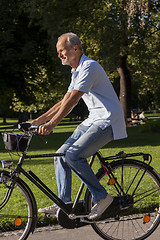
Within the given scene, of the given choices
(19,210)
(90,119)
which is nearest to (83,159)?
(90,119)

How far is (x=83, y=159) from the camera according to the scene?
3.66 metres

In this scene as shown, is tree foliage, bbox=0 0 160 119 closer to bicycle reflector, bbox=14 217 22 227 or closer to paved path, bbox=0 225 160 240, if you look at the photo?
paved path, bbox=0 225 160 240

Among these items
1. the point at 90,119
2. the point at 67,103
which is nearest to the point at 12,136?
the point at 67,103

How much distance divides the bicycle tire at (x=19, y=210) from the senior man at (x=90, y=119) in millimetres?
182

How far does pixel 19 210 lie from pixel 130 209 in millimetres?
1026

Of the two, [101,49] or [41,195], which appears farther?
[101,49]

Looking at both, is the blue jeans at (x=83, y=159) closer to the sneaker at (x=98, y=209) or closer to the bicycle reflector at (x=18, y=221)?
the sneaker at (x=98, y=209)

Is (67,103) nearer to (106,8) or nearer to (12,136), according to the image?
(12,136)

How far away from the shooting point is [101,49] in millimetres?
22734

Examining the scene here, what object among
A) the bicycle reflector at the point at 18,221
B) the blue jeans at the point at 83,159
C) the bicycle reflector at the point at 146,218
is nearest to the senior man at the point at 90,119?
the blue jeans at the point at 83,159

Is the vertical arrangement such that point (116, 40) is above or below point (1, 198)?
above

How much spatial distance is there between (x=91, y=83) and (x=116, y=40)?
776 inches

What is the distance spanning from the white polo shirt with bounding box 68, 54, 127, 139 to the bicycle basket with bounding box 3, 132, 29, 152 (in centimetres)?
59

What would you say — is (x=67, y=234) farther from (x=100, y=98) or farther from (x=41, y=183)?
(x=100, y=98)
